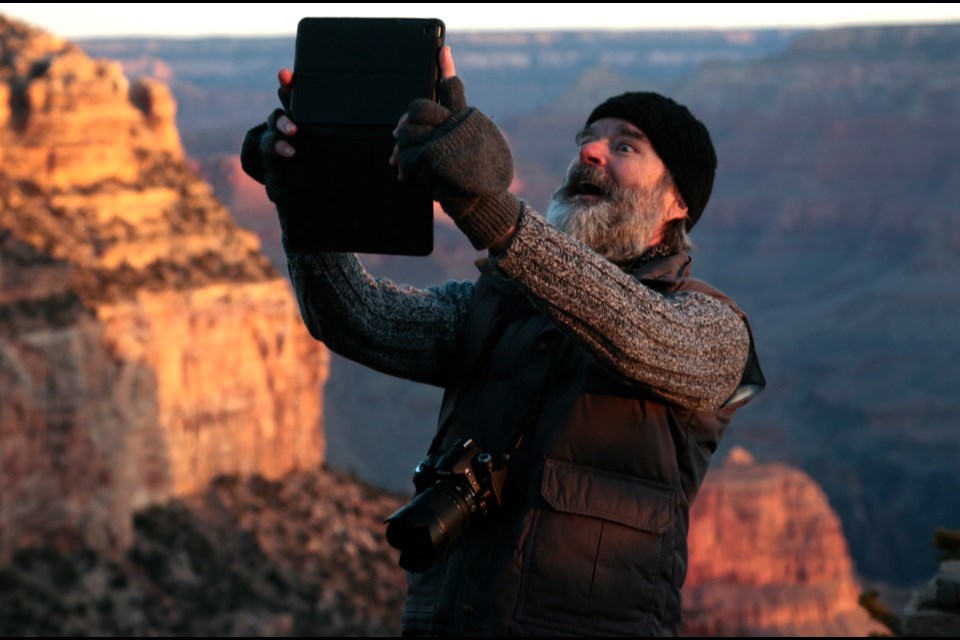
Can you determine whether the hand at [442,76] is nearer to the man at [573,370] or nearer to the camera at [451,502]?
the man at [573,370]

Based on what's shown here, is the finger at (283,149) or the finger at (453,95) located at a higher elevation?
the finger at (453,95)

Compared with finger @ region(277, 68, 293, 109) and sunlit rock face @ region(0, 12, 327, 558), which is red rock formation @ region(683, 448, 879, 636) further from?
finger @ region(277, 68, 293, 109)

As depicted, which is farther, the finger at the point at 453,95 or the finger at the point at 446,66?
the finger at the point at 446,66


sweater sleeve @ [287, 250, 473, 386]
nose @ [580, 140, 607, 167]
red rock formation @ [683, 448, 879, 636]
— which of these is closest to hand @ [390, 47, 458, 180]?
nose @ [580, 140, 607, 167]

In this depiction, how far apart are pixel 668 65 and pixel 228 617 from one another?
400ft

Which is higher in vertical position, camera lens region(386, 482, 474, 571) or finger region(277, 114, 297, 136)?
finger region(277, 114, 297, 136)

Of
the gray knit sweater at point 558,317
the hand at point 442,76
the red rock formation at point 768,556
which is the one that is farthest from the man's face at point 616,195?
the red rock formation at point 768,556

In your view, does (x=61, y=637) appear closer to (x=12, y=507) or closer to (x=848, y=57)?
(x=12, y=507)

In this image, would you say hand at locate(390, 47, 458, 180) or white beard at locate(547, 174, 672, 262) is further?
white beard at locate(547, 174, 672, 262)

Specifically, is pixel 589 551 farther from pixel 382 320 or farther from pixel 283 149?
pixel 283 149

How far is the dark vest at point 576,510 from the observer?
3262mm

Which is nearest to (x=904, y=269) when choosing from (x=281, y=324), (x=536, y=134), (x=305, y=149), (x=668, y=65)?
(x=536, y=134)

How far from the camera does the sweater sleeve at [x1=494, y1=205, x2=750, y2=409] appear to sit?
10.2 ft

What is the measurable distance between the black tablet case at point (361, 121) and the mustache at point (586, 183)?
1.73 feet
